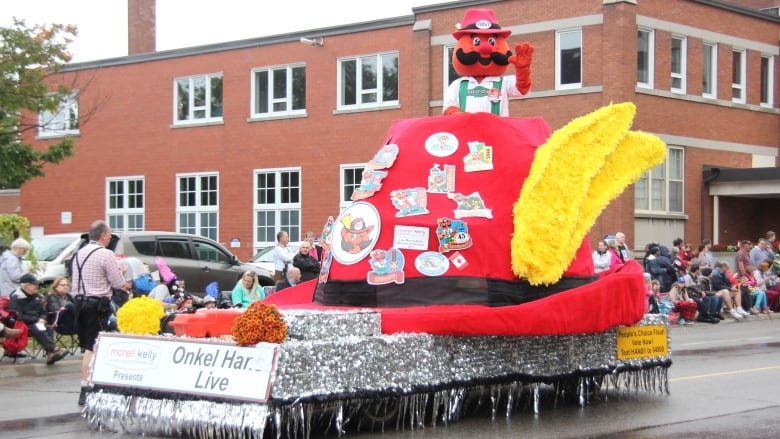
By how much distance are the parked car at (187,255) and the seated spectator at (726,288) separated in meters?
11.1

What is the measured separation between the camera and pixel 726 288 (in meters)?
24.6

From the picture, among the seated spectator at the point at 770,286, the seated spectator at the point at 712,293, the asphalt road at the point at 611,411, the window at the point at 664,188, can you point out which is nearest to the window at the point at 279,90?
the window at the point at 664,188

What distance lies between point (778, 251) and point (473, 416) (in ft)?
70.8

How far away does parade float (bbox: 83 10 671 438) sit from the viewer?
25.1 feet

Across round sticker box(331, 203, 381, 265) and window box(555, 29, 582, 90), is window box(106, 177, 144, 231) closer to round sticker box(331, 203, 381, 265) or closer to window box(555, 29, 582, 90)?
window box(555, 29, 582, 90)

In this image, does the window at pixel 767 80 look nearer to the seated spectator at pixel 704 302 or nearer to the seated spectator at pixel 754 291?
the seated spectator at pixel 754 291

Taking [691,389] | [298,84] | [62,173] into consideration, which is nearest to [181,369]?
[691,389]

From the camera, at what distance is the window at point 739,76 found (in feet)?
108

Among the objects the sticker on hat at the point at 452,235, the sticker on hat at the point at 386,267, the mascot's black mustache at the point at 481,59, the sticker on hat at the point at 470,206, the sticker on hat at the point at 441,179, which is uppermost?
the mascot's black mustache at the point at 481,59

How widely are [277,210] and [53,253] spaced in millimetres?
14058

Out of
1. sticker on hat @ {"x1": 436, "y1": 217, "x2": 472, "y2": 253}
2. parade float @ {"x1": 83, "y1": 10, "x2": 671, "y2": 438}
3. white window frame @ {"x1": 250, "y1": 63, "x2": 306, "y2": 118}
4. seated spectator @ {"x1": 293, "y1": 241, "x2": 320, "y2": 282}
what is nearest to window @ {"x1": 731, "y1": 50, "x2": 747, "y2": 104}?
white window frame @ {"x1": 250, "y1": 63, "x2": 306, "y2": 118}

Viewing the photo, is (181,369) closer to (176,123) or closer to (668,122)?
(668,122)

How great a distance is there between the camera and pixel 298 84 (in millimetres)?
34312

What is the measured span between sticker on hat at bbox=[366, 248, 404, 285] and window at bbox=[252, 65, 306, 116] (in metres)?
25.1
